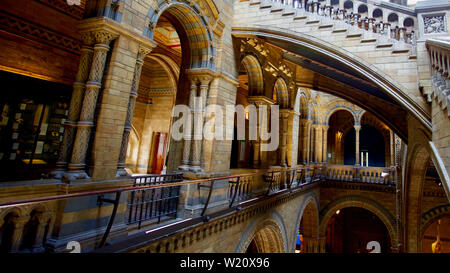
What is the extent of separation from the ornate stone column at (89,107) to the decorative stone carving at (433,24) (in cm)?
560

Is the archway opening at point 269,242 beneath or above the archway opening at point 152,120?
beneath

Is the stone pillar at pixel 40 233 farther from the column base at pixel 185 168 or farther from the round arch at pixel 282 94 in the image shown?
the round arch at pixel 282 94

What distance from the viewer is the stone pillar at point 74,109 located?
3236mm

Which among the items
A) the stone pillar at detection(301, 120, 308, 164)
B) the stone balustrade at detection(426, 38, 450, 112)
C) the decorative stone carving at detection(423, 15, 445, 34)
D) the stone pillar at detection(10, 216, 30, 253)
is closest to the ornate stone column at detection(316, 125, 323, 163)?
the stone pillar at detection(301, 120, 308, 164)

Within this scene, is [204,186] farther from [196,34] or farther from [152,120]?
[152,120]

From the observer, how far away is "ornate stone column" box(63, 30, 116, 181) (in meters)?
3.21

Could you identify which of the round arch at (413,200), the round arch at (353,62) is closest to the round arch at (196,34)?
the round arch at (353,62)

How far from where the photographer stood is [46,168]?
6559 mm

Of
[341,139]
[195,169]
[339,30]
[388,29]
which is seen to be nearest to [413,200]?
[388,29]

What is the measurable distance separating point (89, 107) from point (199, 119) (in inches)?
103

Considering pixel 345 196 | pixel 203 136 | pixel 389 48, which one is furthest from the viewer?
pixel 345 196
